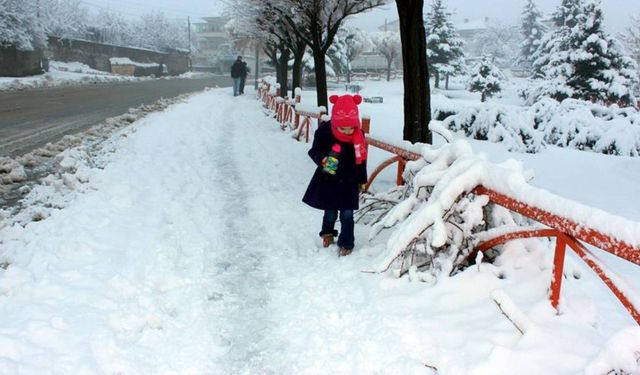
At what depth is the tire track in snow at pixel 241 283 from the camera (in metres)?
3.41

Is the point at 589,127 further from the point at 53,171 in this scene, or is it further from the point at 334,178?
the point at 53,171

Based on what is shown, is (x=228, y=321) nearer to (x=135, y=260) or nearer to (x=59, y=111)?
(x=135, y=260)

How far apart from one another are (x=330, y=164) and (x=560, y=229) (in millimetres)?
2363

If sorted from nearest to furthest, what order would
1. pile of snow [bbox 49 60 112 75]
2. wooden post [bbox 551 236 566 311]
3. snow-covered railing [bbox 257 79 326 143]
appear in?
wooden post [bbox 551 236 566 311] < snow-covered railing [bbox 257 79 326 143] < pile of snow [bbox 49 60 112 75]

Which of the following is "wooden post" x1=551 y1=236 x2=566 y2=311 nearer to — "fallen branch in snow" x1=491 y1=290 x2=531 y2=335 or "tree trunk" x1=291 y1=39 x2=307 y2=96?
"fallen branch in snow" x1=491 y1=290 x2=531 y2=335

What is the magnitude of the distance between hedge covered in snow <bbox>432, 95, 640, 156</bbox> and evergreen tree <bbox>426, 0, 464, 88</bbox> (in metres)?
35.6

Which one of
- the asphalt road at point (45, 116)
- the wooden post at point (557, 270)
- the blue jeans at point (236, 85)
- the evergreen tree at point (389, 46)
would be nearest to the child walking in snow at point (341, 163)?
the wooden post at point (557, 270)

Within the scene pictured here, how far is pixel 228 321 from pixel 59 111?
564 inches

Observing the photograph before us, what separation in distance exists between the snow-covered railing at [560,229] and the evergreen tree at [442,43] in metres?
45.6

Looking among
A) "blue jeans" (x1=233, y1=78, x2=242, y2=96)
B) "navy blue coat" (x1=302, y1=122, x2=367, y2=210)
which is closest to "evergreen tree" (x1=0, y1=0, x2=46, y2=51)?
"blue jeans" (x1=233, y1=78, x2=242, y2=96)

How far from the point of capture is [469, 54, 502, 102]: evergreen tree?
134 ft

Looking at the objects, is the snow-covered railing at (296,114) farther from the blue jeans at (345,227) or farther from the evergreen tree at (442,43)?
the evergreen tree at (442,43)

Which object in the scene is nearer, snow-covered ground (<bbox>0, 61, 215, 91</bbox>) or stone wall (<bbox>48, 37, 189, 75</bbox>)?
snow-covered ground (<bbox>0, 61, 215, 91</bbox>)

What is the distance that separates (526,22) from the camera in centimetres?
5956
